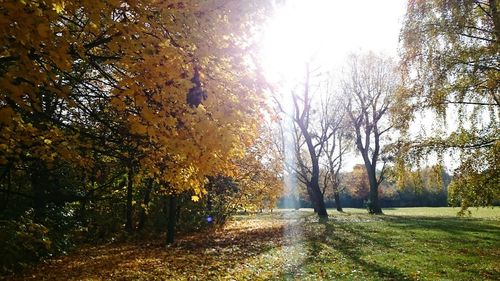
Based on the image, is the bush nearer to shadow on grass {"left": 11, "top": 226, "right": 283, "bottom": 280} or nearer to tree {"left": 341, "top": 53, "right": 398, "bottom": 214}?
shadow on grass {"left": 11, "top": 226, "right": 283, "bottom": 280}

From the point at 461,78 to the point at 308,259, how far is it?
27.4 feet

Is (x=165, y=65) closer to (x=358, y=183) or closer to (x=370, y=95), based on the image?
(x=370, y=95)

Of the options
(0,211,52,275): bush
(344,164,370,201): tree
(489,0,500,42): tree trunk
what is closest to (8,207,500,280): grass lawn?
(0,211,52,275): bush

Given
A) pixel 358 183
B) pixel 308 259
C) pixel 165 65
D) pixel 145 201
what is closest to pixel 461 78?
pixel 308 259

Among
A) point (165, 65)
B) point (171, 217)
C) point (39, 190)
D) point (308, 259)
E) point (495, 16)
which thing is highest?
point (495, 16)

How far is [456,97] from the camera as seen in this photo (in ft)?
44.0

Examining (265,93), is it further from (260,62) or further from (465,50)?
(465,50)

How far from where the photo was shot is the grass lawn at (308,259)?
32.4 ft

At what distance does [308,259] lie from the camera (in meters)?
11.9

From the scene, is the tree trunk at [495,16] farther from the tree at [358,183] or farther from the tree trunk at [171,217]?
the tree at [358,183]

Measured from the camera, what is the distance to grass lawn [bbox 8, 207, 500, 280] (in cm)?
988

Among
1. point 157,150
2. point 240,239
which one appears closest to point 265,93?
point 157,150

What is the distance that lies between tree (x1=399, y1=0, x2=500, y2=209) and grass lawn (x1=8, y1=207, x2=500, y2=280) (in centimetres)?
251

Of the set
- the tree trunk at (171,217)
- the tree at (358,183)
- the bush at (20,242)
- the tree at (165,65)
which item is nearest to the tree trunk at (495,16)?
the tree at (165,65)
